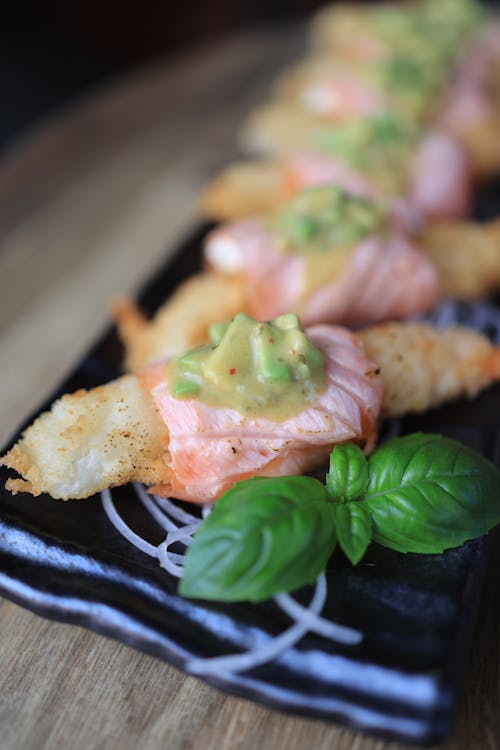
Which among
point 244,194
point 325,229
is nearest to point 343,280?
point 325,229

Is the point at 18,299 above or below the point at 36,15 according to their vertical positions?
below

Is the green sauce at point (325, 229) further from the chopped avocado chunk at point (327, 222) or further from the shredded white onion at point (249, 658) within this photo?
the shredded white onion at point (249, 658)

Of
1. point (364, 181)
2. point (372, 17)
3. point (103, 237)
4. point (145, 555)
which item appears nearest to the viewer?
point (145, 555)

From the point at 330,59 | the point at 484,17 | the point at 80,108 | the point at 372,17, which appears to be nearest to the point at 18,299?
the point at 80,108

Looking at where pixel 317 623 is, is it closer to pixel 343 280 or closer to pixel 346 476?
pixel 346 476

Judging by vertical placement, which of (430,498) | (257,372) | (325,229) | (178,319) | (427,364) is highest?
(257,372)

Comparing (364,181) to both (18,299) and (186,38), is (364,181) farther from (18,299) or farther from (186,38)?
(186,38)
